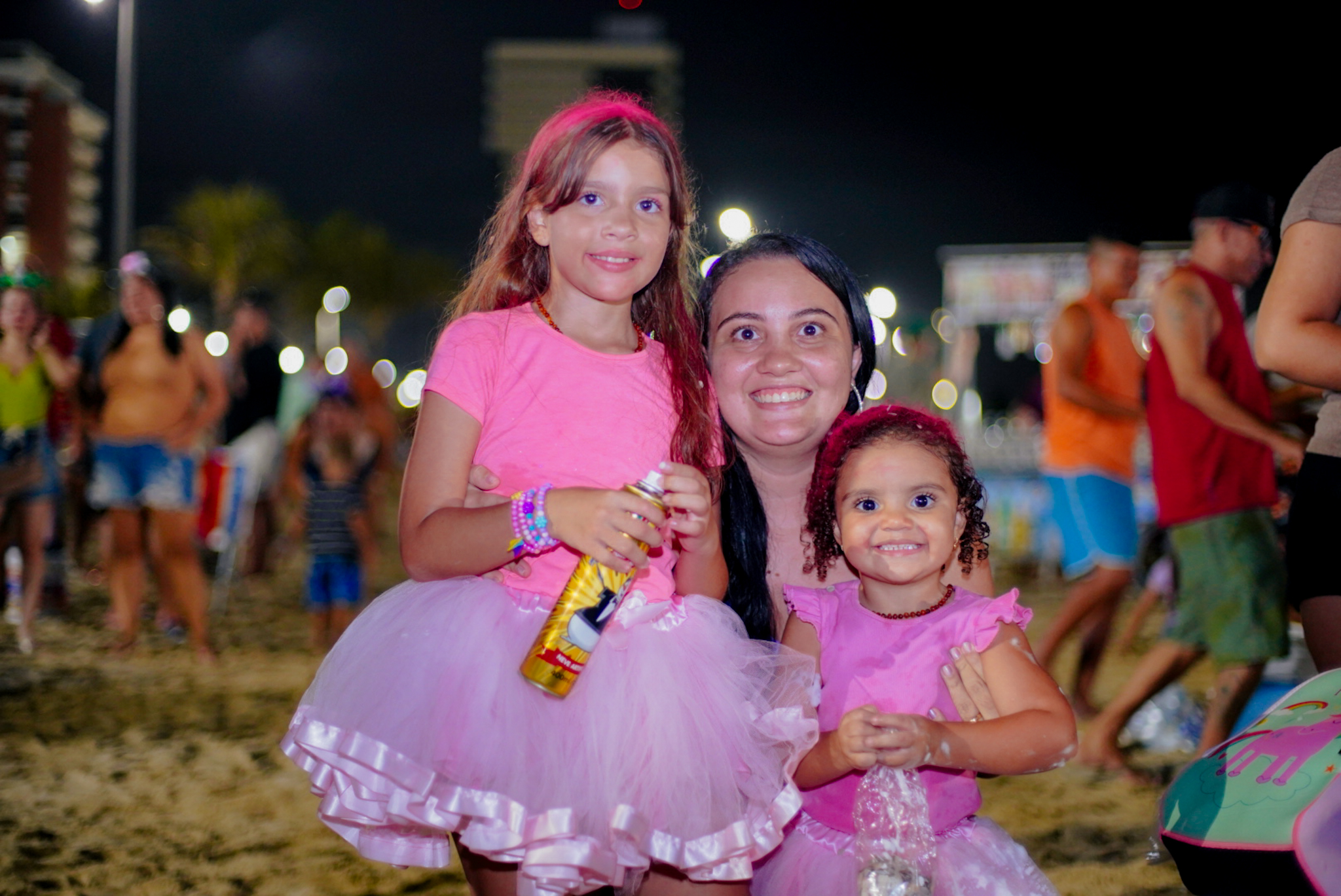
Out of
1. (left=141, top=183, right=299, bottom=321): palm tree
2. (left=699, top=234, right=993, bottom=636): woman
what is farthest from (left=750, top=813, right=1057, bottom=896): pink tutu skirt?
(left=141, top=183, right=299, bottom=321): palm tree

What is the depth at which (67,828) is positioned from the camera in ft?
13.6

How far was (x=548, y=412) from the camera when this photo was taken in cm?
225

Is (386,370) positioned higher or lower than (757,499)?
higher

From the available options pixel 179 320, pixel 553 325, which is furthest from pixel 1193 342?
pixel 179 320

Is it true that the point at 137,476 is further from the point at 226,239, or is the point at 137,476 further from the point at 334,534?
the point at 226,239

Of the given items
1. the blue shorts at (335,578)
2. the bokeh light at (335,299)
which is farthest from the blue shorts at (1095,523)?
the bokeh light at (335,299)

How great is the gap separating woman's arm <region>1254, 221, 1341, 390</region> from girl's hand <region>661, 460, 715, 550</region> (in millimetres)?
1251

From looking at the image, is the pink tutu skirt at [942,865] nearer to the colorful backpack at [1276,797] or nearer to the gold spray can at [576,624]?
the colorful backpack at [1276,797]

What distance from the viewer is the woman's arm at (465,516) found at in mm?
1919

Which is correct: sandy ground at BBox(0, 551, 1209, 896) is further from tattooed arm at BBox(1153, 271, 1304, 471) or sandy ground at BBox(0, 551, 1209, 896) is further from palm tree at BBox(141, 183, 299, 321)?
palm tree at BBox(141, 183, 299, 321)

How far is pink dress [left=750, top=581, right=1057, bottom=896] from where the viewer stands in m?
2.15

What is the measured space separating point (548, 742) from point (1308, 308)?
1777 millimetres

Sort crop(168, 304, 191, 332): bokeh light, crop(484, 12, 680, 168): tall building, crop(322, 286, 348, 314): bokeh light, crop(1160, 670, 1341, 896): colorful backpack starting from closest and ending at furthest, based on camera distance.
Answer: crop(1160, 670, 1341, 896): colorful backpack → crop(168, 304, 191, 332): bokeh light → crop(322, 286, 348, 314): bokeh light → crop(484, 12, 680, 168): tall building

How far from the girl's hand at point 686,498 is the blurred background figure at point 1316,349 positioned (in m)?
1.26
